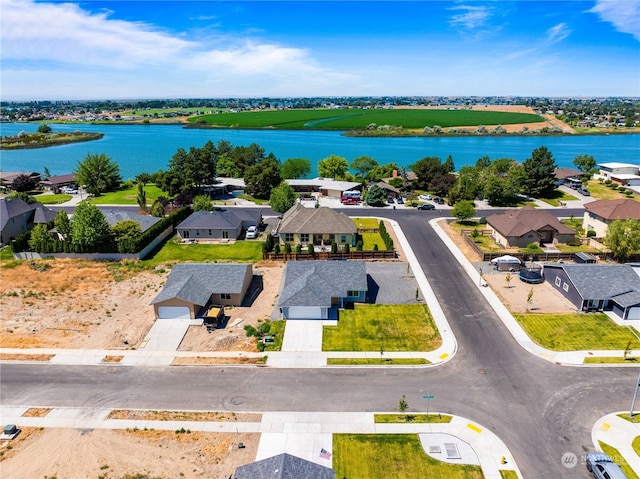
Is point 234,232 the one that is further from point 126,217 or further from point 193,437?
point 193,437

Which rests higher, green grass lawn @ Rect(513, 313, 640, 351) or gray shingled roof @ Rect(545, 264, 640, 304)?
gray shingled roof @ Rect(545, 264, 640, 304)

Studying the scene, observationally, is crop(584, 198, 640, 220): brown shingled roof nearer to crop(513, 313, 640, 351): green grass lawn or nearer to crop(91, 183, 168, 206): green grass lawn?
crop(513, 313, 640, 351): green grass lawn

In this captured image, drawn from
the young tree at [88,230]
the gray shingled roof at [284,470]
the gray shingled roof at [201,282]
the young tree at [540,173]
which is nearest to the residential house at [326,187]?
the young tree at [540,173]

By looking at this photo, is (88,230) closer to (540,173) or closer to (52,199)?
(52,199)

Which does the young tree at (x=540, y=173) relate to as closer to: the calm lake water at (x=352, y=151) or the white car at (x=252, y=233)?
the calm lake water at (x=352, y=151)

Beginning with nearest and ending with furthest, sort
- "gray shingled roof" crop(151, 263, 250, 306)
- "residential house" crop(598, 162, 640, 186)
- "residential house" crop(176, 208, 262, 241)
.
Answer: "gray shingled roof" crop(151, 263, 250, 306), "residential house" crop(176, 208, 262, 241), "residential house" crop(598, 162, 640, 186)

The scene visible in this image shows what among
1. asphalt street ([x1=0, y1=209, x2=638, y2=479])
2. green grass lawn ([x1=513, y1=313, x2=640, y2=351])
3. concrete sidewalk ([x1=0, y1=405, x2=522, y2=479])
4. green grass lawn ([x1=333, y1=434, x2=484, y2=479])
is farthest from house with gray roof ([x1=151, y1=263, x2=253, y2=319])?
green grass lawn ([x1=513, y1=313, x2=640, y2=351])
